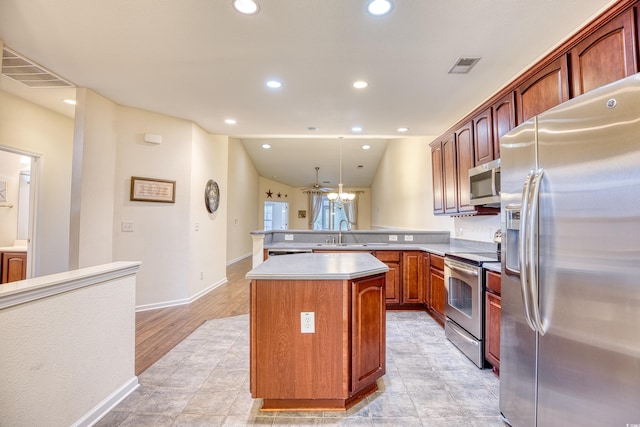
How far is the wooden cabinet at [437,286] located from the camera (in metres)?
3.28

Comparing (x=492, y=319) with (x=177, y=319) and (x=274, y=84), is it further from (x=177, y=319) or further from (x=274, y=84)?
(x=177, y=319)

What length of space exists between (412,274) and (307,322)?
2408 millimetres

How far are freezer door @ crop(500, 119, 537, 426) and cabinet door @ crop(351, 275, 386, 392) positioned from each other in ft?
2.40

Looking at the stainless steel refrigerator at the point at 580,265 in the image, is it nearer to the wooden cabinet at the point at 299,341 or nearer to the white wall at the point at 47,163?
the wooden cabinet at the point at 299,341

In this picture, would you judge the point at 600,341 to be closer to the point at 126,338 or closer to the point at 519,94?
→ the point at 519,94

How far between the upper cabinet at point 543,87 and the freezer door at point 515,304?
0.60 m

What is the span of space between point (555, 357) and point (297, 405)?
4.67 feet

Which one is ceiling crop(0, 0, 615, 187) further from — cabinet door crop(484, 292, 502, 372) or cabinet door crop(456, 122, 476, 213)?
cabinet door crop(484, 292, 502, 372)

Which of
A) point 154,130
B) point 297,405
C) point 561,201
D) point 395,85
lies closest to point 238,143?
point 154,130

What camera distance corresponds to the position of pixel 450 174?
3.60m

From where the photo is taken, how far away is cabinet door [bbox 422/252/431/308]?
145 inches

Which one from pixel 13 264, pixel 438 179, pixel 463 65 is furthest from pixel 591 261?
pixel 13 264

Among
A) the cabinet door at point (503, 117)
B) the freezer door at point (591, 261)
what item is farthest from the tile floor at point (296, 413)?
the cabinet door at point (503, 117)

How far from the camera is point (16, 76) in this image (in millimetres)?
2838
